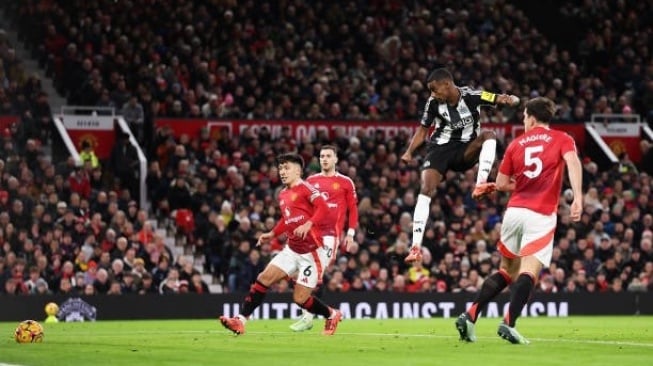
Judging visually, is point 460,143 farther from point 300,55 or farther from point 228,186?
point 300,55

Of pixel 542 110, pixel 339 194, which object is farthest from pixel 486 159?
pixel 339 194

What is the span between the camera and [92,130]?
31.6 meters

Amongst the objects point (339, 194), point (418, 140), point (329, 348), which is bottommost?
point (329, 348)

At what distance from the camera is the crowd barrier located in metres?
25.2

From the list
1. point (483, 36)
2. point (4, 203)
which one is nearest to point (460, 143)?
point (4, 203)

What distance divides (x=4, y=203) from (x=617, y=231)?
45.6ft

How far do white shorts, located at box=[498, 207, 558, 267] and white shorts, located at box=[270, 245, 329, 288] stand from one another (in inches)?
153

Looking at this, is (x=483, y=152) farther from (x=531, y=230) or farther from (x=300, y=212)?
(x=300, y=212)

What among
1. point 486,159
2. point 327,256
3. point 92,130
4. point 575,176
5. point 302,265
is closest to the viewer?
point 575,176

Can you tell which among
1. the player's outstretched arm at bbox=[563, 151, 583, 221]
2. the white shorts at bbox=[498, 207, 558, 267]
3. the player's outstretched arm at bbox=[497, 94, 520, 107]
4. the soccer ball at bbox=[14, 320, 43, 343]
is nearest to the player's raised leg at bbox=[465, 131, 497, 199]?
the player's outstretched arm at bbox=[497, 94, 520, 107]

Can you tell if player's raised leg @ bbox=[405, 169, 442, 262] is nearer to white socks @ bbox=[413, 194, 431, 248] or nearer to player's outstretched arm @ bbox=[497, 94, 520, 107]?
white socks @ bbox=[413, 194, 431, 248]

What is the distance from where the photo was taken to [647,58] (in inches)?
1531

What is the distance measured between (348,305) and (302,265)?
9.83 metres

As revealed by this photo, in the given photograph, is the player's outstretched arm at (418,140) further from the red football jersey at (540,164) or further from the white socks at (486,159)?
the red football jersey at (540,164)
